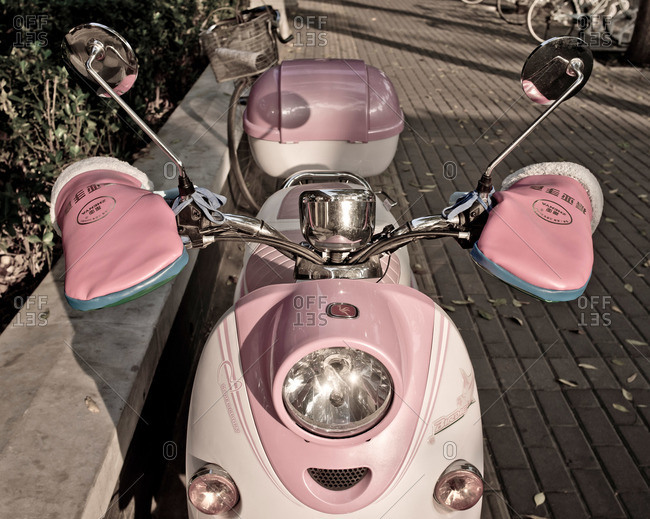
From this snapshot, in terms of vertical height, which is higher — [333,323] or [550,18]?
[333,323]

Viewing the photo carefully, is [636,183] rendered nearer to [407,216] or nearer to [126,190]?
[407,216]

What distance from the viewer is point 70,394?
6.98 ft

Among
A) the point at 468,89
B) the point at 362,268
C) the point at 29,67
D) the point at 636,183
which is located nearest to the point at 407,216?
the point at 636,183

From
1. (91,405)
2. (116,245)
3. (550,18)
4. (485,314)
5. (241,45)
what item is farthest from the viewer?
(550,18)

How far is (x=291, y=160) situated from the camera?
3164 millimetres

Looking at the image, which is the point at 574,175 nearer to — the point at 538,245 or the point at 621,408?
the point at 538,245

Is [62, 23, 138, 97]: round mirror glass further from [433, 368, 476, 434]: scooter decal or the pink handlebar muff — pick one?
[433, 368, 476, 434]: scooter decal

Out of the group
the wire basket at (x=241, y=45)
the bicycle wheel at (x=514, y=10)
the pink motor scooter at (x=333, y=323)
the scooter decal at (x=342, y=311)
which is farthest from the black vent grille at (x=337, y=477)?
the bicycle wheel at (x=514, y=10)

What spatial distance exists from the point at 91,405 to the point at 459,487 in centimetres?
129

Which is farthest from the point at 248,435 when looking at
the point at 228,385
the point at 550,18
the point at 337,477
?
the point at 550,18

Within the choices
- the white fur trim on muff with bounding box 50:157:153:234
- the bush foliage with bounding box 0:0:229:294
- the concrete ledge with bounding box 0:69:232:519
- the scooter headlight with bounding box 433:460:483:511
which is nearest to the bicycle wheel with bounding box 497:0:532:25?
the bush foliage with bounding box 0:0:229:294

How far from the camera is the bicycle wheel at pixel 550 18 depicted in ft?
33.5

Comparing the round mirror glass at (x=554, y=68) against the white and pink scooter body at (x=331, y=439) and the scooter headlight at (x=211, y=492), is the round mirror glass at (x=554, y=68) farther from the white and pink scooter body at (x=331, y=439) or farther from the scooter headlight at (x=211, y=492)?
the scooter headlight at (x=211, y=492)

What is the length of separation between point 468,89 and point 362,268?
713cm
